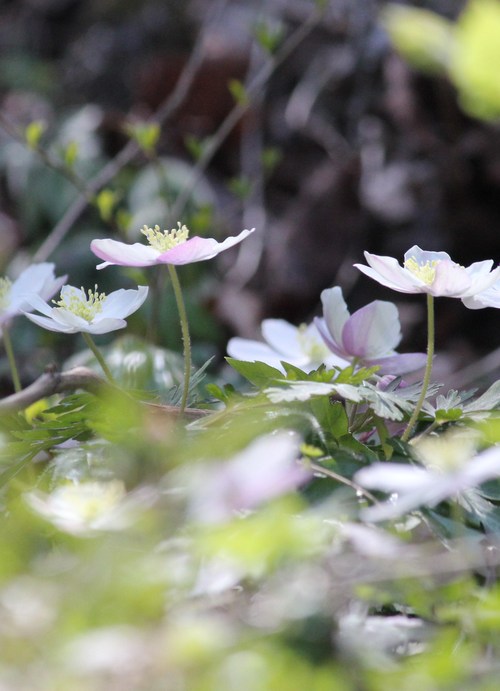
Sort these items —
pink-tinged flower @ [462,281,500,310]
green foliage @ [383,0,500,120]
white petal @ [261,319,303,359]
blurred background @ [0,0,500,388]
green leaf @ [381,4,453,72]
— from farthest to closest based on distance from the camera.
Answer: blurred background @ [0,0,500,388] → white petal @ [261,319,303,359] → pink-tinged flower @ [462,281,500,310] → green leaf @ [381,4,453,72] → green foliage @ [383,0,500,120]

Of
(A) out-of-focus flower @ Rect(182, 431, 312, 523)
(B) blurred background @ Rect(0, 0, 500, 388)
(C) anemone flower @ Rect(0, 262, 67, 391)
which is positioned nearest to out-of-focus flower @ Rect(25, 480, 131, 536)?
(A) out-of-focus flower @ Rect(182, 431, 312, 523)

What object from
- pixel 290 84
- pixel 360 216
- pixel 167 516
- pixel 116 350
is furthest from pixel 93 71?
pixel 167 516

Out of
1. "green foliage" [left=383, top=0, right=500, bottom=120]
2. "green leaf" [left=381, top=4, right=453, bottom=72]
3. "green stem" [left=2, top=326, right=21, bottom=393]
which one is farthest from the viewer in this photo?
"green stem" [left=2, top=326, right=21, bottom=393]

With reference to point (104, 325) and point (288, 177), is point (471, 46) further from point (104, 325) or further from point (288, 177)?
point (288, 177)

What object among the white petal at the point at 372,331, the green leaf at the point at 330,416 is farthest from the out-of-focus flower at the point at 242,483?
the white petal at the point at 372,331

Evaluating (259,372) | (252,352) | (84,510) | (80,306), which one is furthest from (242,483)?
(252,352)

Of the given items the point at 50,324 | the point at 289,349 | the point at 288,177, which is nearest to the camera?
the point at 50,324

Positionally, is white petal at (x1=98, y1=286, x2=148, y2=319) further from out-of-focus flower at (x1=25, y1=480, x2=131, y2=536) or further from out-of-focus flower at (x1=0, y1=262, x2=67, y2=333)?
out-of-focus flower at (x1=25, y1=480, x2=131, y2=536)
